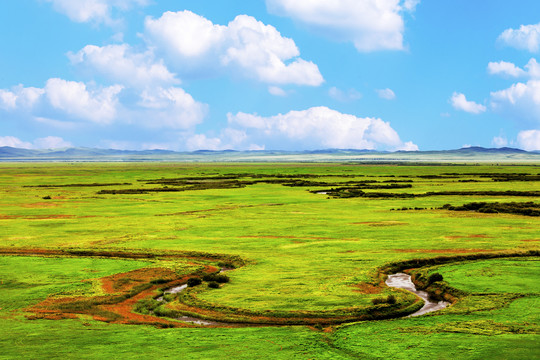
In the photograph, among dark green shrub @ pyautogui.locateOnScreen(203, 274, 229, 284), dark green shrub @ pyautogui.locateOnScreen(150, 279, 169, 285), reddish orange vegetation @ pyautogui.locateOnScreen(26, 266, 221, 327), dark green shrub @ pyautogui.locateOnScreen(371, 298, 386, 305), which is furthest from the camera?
dark green shrub @ pyautogui.locateOnScreen(150, 279, 169, 285)

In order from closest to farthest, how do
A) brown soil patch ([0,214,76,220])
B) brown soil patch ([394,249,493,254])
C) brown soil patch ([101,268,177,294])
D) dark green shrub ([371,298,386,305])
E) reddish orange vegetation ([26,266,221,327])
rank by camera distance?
reddish orange vegetation ([26,266,221,327]), dark green shrub ([371,298,386,305]), brown soil patch ([101,268,177,294]), brown soil patch ([394,249,493,254]), brown soil patch ([0,214,76,220])

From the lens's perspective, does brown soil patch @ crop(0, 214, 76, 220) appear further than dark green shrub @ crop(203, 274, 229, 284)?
Yes

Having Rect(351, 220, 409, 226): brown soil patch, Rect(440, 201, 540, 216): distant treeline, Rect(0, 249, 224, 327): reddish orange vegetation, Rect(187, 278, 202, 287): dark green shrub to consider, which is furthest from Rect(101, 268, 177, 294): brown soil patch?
Rect(440, 201, 540, 216): distant treeline

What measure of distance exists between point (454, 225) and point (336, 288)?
1209 inches

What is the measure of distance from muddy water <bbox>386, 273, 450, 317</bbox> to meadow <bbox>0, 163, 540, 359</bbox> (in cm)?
63

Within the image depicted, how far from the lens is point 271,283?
3206 centimetres

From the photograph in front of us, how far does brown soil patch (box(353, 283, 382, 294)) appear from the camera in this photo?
29938 millimetres

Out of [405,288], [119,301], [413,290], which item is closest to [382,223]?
[405,288]

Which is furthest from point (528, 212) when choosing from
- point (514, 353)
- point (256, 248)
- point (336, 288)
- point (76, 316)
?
point (76, 316)

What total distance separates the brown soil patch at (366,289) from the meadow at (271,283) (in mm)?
201

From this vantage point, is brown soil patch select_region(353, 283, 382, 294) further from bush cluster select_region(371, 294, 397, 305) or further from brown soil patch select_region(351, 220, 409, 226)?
brown soil patch select_region(351, 220, 409, 226)

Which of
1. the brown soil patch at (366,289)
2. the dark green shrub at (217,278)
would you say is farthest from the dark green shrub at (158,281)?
the brown soil patch at (366,289)

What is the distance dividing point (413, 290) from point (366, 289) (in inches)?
144

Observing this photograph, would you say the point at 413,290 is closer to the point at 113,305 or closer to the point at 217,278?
the point at 217,278
